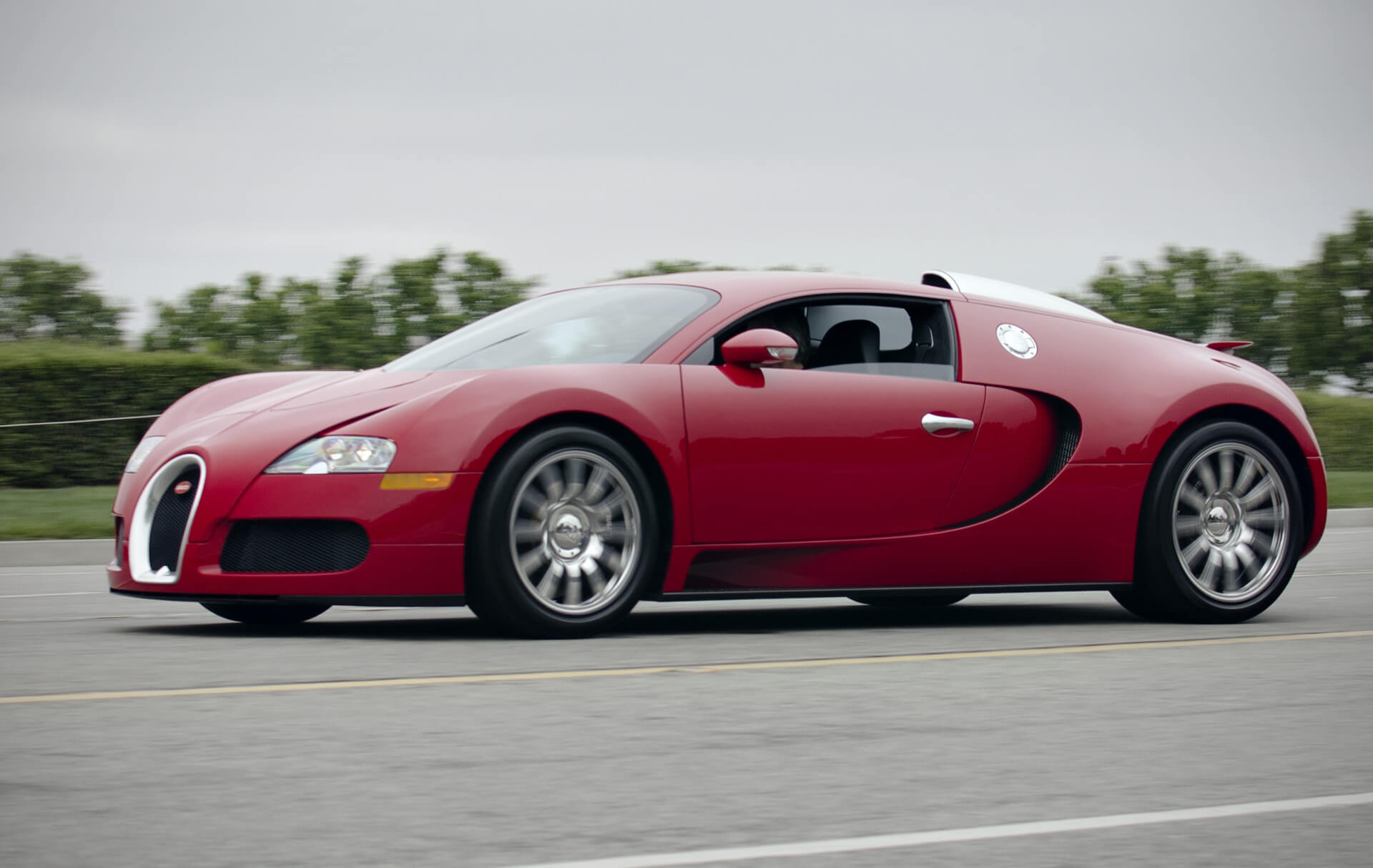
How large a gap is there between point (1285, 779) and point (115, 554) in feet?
14.2

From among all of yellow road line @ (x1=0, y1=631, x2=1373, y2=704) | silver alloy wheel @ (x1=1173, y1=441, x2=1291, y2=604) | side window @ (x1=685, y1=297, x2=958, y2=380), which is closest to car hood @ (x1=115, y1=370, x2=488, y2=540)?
yellow road line @ (x1=0, y1=631, x2=1373, y2=704)

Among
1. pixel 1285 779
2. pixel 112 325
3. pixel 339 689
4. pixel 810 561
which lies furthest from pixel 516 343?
pixel 112 325

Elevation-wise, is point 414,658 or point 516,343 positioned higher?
point 516,343

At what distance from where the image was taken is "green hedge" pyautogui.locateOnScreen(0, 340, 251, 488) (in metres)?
16.1

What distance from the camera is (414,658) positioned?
574 cm

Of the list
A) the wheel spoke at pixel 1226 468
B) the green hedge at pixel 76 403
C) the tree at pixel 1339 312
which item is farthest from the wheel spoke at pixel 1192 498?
the tree at pixel 1339 312

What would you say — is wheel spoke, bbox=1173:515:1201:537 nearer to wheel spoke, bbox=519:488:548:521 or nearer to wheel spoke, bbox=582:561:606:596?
wheel spoke, bbox=582:561:606:596

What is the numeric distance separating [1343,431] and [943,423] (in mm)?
19101

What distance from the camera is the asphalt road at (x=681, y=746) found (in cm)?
332

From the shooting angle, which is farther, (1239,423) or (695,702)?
(1239,423)

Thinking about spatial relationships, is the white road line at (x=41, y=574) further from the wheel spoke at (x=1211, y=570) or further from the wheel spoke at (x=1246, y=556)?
the wheel spoke at (x=1246, y=556)

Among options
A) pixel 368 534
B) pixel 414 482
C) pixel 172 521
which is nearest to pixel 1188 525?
pixel 414 482

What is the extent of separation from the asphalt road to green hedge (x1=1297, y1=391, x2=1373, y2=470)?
60.0 feet

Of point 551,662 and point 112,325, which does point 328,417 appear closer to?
point 551,662
